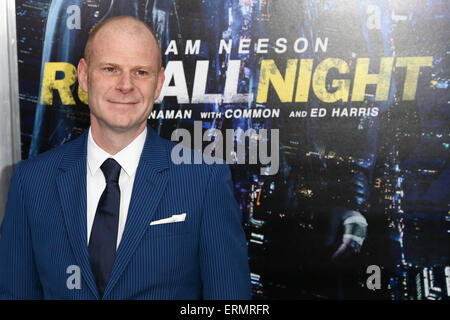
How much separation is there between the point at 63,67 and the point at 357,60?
1.57 meters

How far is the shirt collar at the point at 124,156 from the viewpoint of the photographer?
1645mm

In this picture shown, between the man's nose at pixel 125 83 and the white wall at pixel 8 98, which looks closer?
the man's nose at pixel 125 83

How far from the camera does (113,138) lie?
1.64m

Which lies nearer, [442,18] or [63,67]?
[442,18]

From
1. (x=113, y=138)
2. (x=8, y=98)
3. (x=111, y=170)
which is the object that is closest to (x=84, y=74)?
(x=113, y=138)

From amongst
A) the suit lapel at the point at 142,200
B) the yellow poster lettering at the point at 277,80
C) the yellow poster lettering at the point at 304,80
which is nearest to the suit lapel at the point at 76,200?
the suit lapel at the point at 142,200

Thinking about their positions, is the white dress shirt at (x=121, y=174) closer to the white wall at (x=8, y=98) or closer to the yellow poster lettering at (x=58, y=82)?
the yellow poster lettering at (x=58, y=82)

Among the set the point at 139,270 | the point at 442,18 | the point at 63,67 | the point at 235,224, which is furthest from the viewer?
the point at 63,67

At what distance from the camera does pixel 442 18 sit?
2.11 m

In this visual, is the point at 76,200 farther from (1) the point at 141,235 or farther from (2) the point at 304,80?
(2) the point at 304,80

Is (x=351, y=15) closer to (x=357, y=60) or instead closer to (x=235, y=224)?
(x=357, y=60)

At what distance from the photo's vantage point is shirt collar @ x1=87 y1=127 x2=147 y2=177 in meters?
1.64
